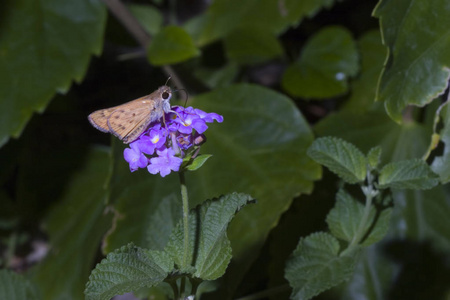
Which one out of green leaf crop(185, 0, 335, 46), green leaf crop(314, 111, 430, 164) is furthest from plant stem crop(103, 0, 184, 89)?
green leaf crop(314, 111, 430, 164)

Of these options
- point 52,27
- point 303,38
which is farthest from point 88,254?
point 303,38

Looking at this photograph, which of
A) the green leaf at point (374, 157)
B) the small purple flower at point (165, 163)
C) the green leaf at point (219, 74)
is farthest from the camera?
the green leaf at point (219, 74)

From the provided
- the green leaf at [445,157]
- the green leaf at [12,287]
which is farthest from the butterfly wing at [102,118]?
the green leaf at [445,157]

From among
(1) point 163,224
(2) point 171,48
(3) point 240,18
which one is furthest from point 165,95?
(3) point 240,18

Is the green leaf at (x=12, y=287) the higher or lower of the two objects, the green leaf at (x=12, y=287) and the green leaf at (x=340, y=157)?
the higher

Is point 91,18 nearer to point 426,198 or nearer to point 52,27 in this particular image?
point 52,27

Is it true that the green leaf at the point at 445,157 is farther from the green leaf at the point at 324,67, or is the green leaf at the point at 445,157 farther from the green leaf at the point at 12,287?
the green leaf at the point at 12,287
